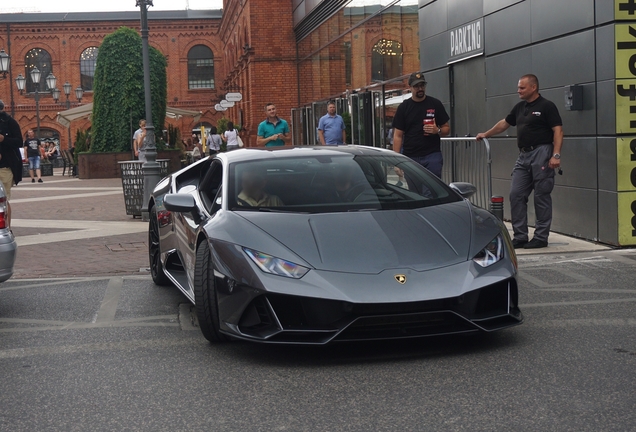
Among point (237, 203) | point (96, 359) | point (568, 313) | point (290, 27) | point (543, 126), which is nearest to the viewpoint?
point (96, 359)

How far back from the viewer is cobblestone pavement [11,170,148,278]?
9.71m

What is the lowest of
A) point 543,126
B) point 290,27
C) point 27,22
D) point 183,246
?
point 183,246

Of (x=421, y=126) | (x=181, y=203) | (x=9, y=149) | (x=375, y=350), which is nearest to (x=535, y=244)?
(x=421, y=126)

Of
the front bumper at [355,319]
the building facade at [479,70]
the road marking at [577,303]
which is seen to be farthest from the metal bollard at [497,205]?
the front bumper at [355,319]

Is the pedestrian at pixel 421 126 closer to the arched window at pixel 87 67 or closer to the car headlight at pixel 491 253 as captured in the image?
the car headlight at pixel 491 253

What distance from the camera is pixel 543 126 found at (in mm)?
9711

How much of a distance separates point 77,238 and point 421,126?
4.94 metres

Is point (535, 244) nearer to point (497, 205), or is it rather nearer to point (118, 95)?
point (497, 205)

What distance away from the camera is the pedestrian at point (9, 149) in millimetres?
12023

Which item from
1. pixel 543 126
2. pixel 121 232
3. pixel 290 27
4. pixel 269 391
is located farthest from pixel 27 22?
pixel 269 391

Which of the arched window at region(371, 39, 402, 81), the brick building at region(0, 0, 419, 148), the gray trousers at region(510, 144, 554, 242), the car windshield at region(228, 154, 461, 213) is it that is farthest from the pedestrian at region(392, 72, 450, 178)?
the arched window at region(371, 39, 402, 81)

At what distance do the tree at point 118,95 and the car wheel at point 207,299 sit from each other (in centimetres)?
2818

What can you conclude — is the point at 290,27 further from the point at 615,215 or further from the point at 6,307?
the point at 6,307

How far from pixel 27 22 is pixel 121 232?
57201mm
